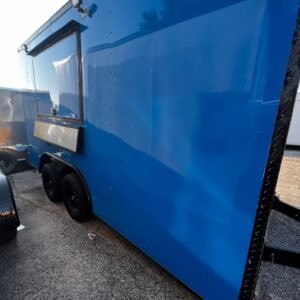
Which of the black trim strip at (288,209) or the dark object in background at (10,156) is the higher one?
the black trim strip at (288,209)

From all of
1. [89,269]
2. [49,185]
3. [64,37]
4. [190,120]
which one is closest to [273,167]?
[190,120]

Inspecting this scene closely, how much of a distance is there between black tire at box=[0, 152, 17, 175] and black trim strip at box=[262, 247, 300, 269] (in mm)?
5874

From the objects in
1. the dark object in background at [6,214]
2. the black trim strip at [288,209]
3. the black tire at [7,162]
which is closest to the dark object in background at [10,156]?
the black tire at [7,162]

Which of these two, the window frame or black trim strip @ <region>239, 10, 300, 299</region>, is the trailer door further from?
black trim strip @ <region>239, 10, 300, 299</region>

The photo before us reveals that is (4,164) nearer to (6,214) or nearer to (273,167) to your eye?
(6,214)

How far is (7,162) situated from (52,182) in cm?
289

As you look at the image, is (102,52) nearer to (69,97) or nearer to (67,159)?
(69,97)

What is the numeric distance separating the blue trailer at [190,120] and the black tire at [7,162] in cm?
404

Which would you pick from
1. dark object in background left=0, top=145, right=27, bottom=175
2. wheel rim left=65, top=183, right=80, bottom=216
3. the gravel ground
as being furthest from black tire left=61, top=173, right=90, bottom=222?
dark object in background left=0, top=145, right=27, bottom=175

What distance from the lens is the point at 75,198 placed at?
9.12ft

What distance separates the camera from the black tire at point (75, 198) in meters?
2.61

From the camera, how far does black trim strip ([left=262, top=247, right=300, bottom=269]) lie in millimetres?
1053

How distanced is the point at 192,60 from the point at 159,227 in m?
1.29

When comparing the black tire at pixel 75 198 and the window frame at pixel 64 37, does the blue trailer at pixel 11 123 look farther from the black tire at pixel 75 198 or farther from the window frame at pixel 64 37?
the black tire at pixel 75 198
